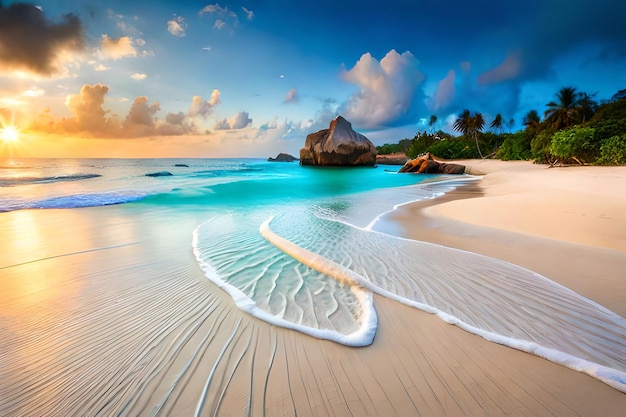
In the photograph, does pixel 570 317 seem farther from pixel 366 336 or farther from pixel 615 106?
pixel 615 106

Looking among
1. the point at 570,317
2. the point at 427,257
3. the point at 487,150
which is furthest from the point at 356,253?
the point at 487,150

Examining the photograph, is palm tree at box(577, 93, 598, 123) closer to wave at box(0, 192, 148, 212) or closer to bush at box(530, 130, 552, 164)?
bush at box(530, 130, 552, 164)

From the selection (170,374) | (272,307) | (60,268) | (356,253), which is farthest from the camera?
(356,253)

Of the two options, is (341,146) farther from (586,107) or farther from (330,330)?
(330,330)

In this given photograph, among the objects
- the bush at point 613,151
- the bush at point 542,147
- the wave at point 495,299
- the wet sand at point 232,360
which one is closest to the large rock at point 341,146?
the bush at point 542,147

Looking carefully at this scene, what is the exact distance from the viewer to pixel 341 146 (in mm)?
59750

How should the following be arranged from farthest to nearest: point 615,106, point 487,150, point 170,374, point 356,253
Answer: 1. point 487,150
2. point 615,106
3. point 356,253
4. point 170,374

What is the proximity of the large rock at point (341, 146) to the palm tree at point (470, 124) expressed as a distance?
68.9 ft

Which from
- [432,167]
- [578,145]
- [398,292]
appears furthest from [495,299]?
[432,167]

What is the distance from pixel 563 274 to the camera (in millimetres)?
3682

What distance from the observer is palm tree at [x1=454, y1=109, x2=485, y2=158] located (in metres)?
54.7

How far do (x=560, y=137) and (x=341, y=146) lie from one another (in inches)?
1587

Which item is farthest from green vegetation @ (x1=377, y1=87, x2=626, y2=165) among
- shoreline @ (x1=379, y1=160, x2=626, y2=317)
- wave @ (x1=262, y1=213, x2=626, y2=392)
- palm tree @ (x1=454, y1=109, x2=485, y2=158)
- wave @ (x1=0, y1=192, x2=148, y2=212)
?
wave @ (x1=0, y1=192, x2=148, y2=212)

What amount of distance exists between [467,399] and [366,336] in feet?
2.99
